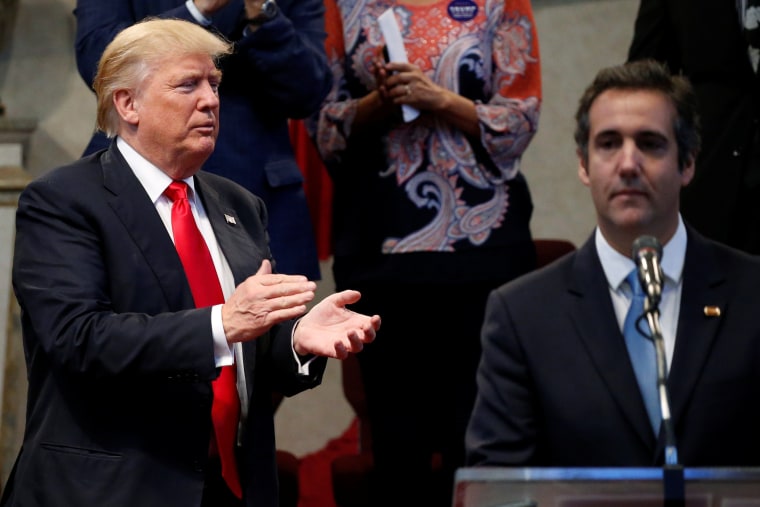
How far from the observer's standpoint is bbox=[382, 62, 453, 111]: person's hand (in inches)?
145

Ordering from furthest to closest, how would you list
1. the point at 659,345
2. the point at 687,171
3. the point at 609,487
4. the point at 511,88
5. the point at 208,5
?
the point at 511,88
the point at 208,5
the point at 687,171
the point at 659,345
the point at 609,487

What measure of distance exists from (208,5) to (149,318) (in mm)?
1023

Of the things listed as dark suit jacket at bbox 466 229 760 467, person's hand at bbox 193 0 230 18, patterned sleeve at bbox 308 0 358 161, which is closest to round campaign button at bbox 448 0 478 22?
patterned sleeve at bbox 308 0 358 161

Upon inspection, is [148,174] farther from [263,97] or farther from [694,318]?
[694,318]

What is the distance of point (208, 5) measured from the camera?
3.38 m

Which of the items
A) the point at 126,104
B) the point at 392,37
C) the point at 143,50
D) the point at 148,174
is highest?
the point at 392,37

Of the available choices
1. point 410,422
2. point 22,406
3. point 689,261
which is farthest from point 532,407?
point 22,406

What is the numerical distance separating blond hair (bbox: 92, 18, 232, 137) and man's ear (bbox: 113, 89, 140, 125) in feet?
0.04

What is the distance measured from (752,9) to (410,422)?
1397 mm

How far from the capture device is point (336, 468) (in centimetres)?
432

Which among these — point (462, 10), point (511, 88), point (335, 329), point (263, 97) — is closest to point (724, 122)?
point (511, 88)

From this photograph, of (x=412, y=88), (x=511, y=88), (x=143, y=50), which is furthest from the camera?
(x=511, y=88)

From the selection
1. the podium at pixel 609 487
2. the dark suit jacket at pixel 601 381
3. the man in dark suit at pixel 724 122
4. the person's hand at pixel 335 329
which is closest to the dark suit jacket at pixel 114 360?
the person's hand at pixel 335 329

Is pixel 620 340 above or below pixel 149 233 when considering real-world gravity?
below
